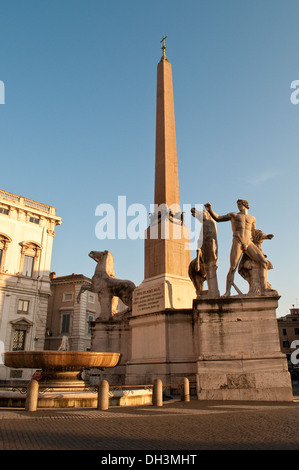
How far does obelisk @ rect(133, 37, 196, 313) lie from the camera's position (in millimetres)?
12758

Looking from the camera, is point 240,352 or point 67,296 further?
point 67,296

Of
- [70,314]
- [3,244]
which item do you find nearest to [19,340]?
[70,314]

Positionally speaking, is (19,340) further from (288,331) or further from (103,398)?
(288,331)

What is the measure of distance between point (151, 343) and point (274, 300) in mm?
4220

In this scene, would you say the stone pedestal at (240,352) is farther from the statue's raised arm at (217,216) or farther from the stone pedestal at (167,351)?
the statue's raised arm at (217,216)

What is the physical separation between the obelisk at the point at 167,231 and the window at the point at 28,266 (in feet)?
81.5

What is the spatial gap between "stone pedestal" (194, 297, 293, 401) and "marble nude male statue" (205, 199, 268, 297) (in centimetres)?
69

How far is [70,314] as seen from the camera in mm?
41719

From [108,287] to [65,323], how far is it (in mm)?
28426

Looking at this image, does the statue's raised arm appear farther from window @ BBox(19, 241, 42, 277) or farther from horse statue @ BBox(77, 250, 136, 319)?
window @ BBox(19, 241, 42, 277)

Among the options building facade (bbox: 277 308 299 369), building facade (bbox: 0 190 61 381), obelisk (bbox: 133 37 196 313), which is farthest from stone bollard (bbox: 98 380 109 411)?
building facade (bbox: 277 308 299 369)

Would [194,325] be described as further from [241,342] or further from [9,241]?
[9,241]

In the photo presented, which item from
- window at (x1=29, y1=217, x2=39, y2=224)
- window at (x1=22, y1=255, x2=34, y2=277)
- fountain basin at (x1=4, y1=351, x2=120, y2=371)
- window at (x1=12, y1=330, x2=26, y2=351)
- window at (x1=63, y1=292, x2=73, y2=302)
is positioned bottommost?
fountain basin at (x1=4, y1=351, x2=120, y2=371)
